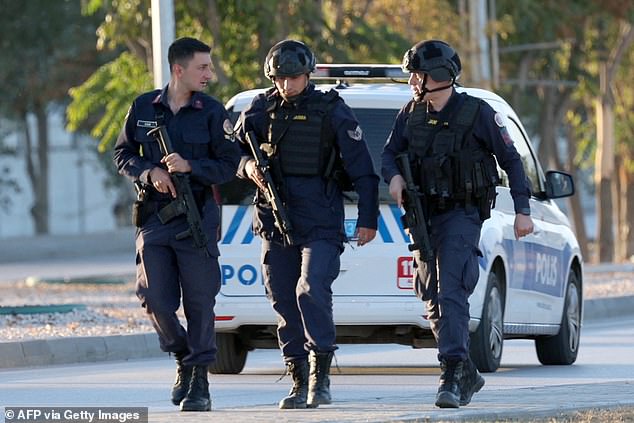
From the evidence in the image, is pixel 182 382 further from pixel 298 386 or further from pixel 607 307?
pixel 607 307

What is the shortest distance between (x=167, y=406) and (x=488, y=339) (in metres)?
2.74

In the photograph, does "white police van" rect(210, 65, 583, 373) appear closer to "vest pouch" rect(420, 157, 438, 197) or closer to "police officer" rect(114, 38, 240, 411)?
"vest pouch" rect(420, 157, 438, 197)

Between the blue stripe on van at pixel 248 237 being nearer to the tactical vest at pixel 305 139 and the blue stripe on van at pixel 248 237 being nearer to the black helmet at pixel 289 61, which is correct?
the tactical vest at pixel 305 139

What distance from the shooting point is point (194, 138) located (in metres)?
8.98

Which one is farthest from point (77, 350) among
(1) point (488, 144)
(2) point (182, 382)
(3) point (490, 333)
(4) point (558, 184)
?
(1) point (488, 144)

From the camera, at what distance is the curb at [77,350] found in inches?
521

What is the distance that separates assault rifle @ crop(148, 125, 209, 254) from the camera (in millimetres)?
8820

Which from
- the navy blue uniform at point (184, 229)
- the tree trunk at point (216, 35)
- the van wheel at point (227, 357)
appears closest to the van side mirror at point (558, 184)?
the van wheel at point (227, 357)

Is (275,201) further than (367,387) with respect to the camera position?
No

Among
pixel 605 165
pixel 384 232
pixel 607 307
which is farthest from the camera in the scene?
pixel 605 165

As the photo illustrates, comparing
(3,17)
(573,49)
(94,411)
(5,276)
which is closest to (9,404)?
(94,411)

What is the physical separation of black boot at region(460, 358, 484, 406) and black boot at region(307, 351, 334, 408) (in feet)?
2.15

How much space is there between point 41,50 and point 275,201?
2894 cm

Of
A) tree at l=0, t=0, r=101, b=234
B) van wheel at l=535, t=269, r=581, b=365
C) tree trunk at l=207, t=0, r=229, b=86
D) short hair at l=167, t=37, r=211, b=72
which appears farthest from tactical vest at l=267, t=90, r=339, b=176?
tree at l=0, t=0, r=101, b=234
